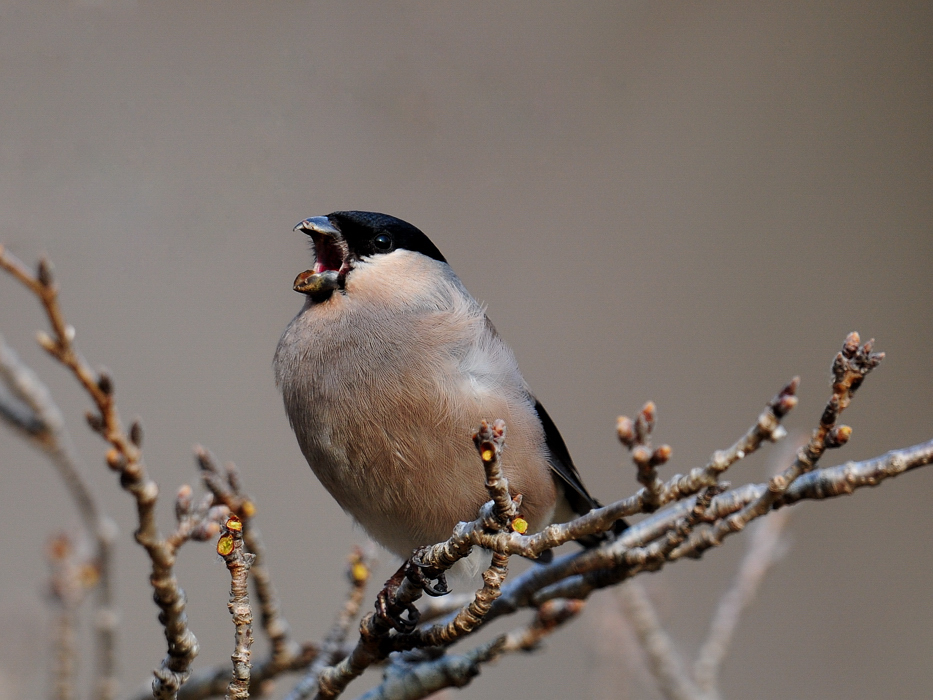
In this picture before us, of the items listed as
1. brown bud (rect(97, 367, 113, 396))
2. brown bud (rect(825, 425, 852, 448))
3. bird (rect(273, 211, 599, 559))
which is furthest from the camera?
bird (rect(273, 211, 599, 559))

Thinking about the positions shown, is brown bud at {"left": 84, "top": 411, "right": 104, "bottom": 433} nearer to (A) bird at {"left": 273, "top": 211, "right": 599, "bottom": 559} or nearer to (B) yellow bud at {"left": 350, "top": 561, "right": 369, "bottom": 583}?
(A) bird at {"left": 273, "top": 211, "right": 599, "bottom": 559}

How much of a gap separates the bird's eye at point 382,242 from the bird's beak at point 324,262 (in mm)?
82

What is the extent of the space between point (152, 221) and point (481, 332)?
243cm

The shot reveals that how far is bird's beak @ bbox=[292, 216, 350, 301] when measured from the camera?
2.30 m

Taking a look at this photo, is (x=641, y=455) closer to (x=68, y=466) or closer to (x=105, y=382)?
(x=105, y=382)

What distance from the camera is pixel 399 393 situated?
80.0 inches

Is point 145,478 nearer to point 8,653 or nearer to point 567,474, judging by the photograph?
point 567,474

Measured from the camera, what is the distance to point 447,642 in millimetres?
1685

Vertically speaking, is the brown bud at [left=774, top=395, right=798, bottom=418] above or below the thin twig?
below

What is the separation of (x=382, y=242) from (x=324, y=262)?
17cm

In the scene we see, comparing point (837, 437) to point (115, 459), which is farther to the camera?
point (837, 437)

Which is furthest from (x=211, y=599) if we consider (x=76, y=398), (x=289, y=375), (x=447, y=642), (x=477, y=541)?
(x=477, y=541)

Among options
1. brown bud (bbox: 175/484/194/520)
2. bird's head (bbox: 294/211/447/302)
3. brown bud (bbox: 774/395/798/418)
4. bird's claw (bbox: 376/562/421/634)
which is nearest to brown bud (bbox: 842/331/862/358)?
brown bud (bbox: 774/395/798/418)

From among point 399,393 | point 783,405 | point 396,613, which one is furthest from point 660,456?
point 399,393
